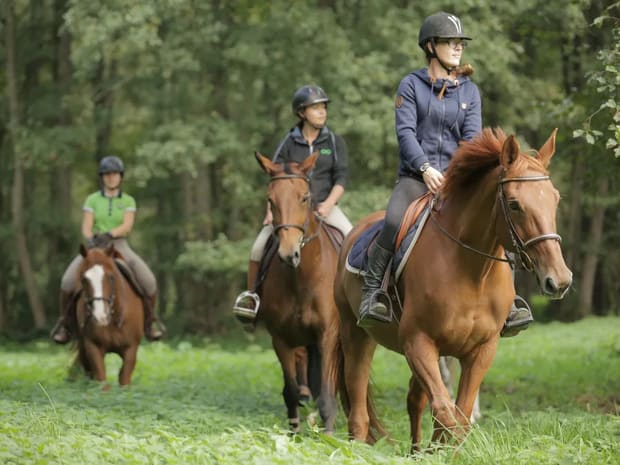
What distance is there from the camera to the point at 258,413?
11.8 meters

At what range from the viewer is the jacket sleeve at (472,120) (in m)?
8.38

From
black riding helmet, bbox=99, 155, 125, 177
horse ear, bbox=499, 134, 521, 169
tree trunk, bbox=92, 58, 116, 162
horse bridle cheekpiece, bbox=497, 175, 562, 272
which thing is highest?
tree trunk, bbox=92, 58, 116, 162

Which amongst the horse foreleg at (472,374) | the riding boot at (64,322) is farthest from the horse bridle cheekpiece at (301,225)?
the riding boot at (64,322)

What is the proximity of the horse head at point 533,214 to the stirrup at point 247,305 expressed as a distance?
4.57 m

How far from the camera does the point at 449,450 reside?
22.3 ft

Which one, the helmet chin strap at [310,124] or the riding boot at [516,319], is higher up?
the helmet chin strap at [310,124]

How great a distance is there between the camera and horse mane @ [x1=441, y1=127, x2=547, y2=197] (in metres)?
7.27

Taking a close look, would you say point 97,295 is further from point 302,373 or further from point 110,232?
point 302,373

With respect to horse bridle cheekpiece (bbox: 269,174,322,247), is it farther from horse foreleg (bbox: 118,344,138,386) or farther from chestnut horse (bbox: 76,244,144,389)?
horse foreleg (bbox: 118,344,138,386)

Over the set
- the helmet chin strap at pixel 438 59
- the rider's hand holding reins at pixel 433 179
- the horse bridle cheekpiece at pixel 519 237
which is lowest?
the horse bridle cheekpiece at pixel 519 237

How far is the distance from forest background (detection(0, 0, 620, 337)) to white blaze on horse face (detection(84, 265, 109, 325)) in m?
6.58

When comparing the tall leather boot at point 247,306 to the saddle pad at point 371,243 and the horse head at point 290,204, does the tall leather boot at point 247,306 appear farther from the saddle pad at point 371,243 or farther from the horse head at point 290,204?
the saddle pad at point 371,243

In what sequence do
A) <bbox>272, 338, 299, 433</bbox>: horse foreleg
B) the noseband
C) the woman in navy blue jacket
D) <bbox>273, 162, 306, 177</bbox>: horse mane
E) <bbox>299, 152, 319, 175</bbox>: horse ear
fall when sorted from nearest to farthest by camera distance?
the noseband
the woman in navy blue jacket
<bbox>273, 162, 306, 177</bbox>: horse mane
<bbox>299, 152, 319, 175</bbox>: horse ear
<bbox>272, 338, 299, 433</bbox>: horse foreleg

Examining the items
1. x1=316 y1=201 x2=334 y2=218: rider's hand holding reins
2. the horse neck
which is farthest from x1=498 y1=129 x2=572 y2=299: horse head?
x1=316 y1=201 x2=334 y2=218: rider's hand holding reins
